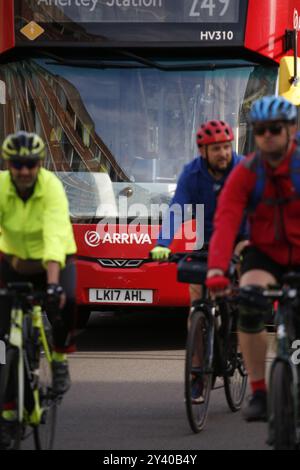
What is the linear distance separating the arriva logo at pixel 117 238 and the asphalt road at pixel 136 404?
966mm

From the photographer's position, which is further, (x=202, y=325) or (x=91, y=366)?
(x=91, y=366)

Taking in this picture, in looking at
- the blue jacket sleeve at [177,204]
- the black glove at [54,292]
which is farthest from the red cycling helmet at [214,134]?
the black glove at [54,292]

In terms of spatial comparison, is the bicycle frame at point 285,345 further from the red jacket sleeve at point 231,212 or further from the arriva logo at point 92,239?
the arriva logo at point 92,239

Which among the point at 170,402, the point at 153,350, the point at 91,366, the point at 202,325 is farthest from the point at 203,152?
the point at 153,350

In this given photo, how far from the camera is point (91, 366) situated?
451 inches

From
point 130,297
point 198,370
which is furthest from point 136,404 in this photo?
point 130,297

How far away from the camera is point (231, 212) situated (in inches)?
270

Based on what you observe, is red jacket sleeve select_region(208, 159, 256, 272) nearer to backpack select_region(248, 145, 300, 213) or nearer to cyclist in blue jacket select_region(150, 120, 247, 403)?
backpack select_region(248, 145, 300, 213)

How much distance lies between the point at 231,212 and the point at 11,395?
4.65ft

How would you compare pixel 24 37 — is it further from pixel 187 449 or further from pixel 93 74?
pixel 187 449

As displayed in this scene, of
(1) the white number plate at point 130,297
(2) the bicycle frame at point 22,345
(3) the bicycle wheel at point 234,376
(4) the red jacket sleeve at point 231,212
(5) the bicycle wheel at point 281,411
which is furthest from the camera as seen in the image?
(1) the white number plate at point 130,297

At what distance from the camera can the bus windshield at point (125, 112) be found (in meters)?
12.8

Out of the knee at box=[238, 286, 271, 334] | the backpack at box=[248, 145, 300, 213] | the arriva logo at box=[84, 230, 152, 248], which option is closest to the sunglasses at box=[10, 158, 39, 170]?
the backpack at box=[248, 145, 300, 213]

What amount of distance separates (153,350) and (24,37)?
307 centimetres
